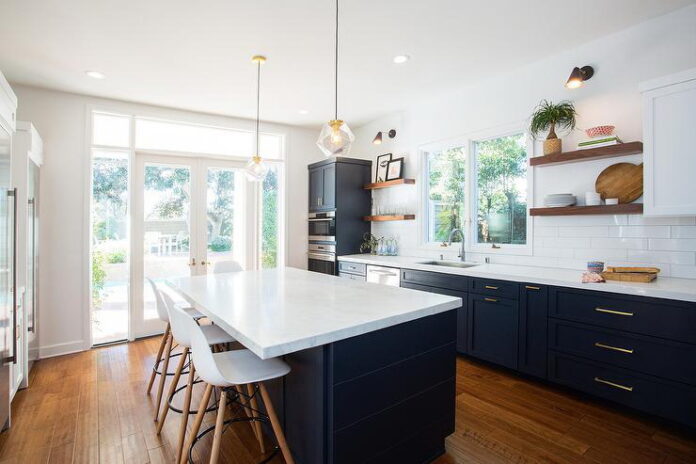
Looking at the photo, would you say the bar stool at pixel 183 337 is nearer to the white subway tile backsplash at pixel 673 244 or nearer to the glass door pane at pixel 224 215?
the glass door pane at pixel 224 215

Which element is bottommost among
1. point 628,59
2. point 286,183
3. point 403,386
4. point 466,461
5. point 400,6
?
point 466,461

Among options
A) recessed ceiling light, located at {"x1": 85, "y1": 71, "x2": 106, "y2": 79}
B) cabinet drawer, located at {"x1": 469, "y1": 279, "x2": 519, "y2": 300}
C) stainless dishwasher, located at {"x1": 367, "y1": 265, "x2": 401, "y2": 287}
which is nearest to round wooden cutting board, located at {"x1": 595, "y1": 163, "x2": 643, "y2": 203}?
cabinet drawer, located at {"x1": 469, "y1": 279, "x2": 519, "y2": 300}

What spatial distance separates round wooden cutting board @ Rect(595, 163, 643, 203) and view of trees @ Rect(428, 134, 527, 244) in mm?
691

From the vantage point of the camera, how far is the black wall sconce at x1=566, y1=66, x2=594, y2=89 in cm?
288

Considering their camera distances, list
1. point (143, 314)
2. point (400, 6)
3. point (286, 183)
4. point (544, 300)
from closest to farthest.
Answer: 1. point (400, 6)
2. point (544, 300)
3. point (143, 314)
4. point (286, 183)

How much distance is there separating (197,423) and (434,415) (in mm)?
1226

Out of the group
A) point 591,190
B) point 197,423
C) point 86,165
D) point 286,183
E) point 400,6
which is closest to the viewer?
point 197,423

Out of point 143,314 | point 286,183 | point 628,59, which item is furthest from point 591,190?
point 143,314

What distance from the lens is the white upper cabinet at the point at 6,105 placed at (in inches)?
87.9

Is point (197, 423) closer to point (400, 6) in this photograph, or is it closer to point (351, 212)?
point (400, 6)

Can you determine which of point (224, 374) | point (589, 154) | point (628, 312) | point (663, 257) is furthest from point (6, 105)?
point (663, 257)

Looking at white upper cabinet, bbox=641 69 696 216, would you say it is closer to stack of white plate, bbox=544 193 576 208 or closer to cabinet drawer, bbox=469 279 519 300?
stack of white plate, bbox=544 193 576 208

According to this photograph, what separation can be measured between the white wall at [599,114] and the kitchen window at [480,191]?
0.44 ft

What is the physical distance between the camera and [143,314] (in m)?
4.40
